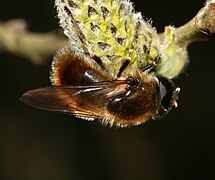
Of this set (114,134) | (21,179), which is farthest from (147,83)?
(21,179)

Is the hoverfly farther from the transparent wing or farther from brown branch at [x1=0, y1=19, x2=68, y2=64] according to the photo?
brown branch at [x1=0, y1=19, x2=68, y2=64]

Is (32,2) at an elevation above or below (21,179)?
above

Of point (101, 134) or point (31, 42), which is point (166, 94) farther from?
point (101, 134)

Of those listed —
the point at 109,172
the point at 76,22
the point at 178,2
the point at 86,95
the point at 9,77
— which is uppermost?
the point at 178,2

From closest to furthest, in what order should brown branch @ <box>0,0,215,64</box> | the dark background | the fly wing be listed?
the fly wing, brown branch @ <box>0,0,215,64</box>, the dark background

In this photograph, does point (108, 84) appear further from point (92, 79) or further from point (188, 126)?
point (188, 126)

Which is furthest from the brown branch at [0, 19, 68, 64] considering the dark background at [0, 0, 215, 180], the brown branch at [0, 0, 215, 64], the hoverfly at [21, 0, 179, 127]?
the dark background at [0, 0, 215, 180]

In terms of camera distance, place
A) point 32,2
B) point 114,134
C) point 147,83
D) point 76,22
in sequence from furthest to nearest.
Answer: point 32,2 → point 114,134 → point 147,83 → point 76,22

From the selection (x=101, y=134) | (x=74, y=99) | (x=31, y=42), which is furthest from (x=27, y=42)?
(x=101, y=134)
